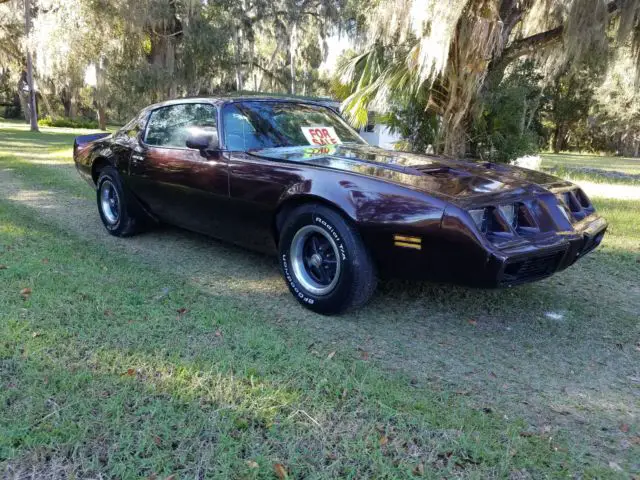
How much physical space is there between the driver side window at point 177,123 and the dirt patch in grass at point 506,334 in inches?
43.9

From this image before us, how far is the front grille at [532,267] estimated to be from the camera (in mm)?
3002

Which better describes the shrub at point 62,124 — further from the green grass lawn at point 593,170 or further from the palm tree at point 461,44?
the palm tree at point 461,44

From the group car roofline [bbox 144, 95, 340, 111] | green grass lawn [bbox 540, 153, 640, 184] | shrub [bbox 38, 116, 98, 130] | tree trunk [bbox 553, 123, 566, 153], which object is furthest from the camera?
tree trunk [bbox 553, 123, 566, 153]

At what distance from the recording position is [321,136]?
15.0ft

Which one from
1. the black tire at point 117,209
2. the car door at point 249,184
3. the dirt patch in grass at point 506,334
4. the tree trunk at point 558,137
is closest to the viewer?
the dirt patch in grass at point 506,334

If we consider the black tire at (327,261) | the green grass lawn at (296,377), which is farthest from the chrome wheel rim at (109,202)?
the black tire at (327,261)

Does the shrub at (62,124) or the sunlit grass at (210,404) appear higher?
the shrub at (62,124)

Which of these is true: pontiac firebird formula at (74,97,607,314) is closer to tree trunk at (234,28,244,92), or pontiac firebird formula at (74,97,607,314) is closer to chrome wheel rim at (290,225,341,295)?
chrome wheel rim at (290,225,341,295)

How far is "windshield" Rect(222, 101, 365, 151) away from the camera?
13.9 ft

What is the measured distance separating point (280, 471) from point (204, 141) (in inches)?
113

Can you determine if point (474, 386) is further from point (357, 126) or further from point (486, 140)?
point (486, 140)

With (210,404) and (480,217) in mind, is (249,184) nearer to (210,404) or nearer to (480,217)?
(480,217)

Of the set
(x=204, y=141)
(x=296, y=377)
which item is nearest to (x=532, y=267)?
(x=296, y=377)

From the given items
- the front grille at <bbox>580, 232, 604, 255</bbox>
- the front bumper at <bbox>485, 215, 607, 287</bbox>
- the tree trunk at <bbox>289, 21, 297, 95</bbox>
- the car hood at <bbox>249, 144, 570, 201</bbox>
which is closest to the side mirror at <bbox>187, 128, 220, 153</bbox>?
the car hood at <bbox>249, 144, 570, 201</bbox>
